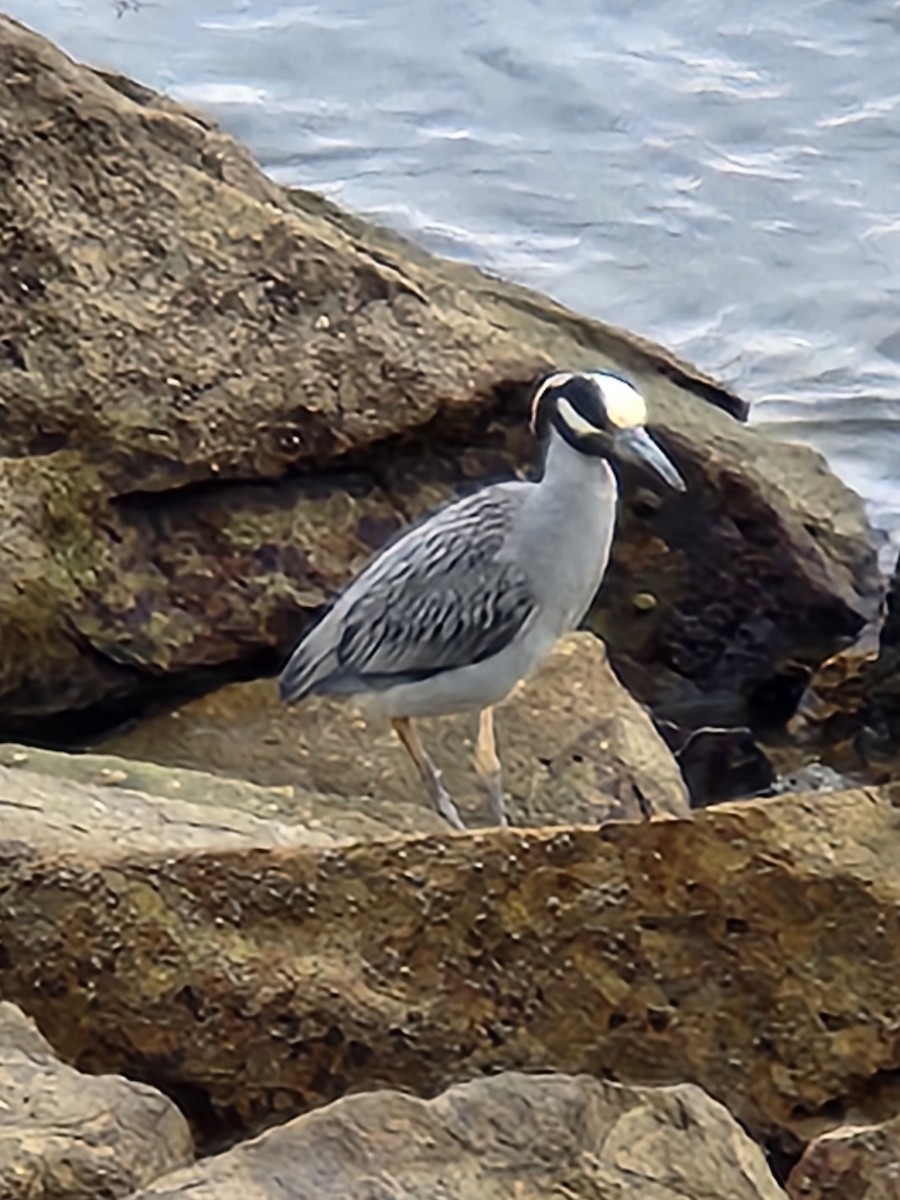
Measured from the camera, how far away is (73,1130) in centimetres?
400

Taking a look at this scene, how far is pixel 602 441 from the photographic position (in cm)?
653

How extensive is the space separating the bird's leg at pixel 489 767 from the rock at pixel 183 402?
56 centimetres

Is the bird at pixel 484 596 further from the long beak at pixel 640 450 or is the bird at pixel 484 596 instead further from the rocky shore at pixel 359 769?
the rocky shore at pixel 359 769

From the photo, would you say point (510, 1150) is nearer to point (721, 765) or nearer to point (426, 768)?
point (426, 768)

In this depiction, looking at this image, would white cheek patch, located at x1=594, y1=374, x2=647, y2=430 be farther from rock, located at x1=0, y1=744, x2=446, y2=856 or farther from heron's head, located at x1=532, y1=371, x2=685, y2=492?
rock, located at x1=0, y1=744, x2=446, y2=856

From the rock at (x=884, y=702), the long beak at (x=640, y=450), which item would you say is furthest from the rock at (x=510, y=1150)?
the rock at (x=884, y=702)

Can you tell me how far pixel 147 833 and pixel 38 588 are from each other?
153 centimetres

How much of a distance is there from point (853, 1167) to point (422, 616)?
240 cm

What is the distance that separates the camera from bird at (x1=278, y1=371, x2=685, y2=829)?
6.37m

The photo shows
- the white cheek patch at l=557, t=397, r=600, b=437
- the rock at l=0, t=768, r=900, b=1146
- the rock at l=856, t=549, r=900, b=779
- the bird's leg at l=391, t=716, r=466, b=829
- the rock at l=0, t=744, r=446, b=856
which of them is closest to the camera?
the rock at l=0, t=768, r=900, b=1146

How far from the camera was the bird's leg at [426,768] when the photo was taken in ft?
20.6

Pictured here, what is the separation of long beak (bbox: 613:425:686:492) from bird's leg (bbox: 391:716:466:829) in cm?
78

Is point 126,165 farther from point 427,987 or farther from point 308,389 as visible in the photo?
point 427,987

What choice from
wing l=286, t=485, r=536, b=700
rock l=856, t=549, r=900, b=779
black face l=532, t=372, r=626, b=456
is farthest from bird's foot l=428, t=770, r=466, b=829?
rock l=856, t=549, r=900, b=779
